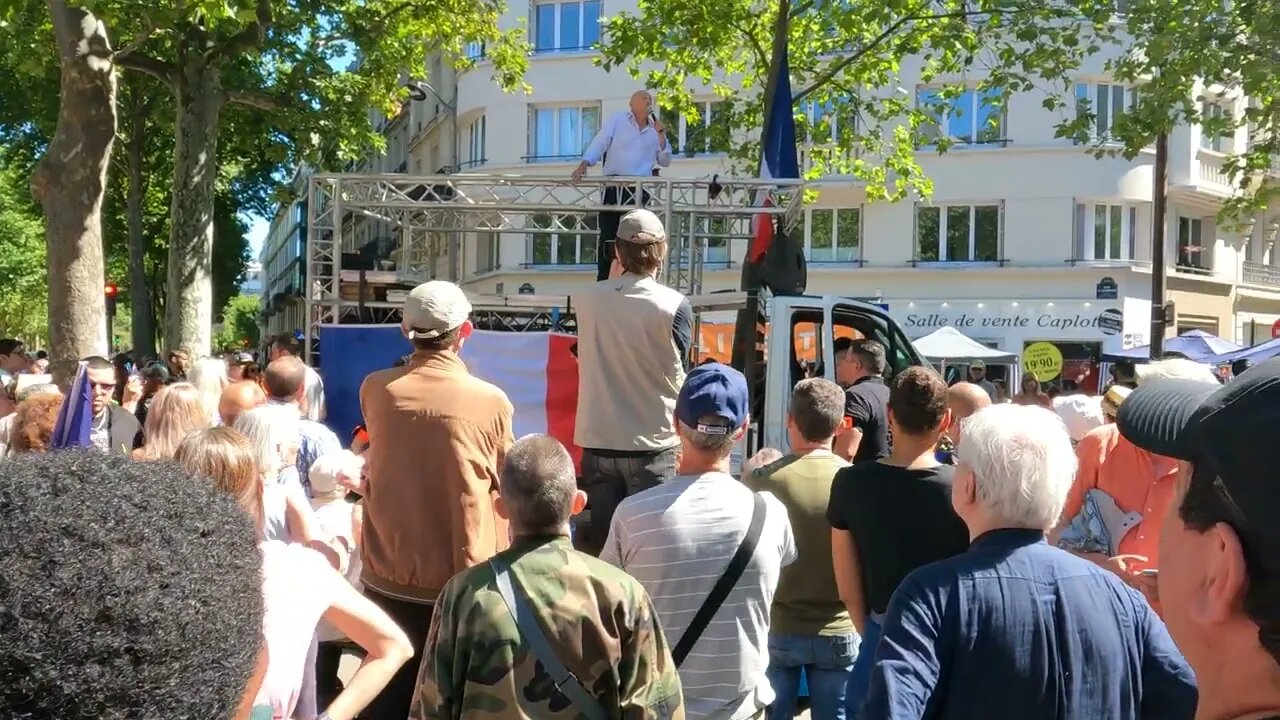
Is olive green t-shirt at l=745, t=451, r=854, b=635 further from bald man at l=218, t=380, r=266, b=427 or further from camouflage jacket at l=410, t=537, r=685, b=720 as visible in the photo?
bald man at l=218, t=380, r=266, b=427

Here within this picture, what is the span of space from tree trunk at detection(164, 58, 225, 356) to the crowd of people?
1105 cm

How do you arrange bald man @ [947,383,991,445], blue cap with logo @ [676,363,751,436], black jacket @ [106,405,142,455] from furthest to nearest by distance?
black jacket @ [106,405,142,455]
bald man @ [947,383,991,445]
blue cap with logo @ [676,363,751,436]

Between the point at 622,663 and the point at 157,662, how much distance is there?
6.45 ft

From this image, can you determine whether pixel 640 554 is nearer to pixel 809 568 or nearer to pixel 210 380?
pixel 809 568

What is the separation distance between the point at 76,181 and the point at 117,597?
12.0 meters

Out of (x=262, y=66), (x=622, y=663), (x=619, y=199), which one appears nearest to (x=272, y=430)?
(x=622, y=663)

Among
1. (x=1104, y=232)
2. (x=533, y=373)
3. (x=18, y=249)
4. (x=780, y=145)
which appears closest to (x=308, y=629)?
(x=533, y=373)

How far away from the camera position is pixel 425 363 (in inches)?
169

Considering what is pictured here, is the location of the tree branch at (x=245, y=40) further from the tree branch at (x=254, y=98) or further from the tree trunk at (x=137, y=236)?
the tree trunk at (x=137, y=236)

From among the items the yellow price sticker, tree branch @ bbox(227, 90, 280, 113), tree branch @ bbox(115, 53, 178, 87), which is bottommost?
the yellow price sticker

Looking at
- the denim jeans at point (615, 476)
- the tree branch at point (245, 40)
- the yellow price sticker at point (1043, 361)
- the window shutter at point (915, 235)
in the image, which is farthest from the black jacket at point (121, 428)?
the window shutter at point (915, 235)

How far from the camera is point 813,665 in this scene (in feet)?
15.5

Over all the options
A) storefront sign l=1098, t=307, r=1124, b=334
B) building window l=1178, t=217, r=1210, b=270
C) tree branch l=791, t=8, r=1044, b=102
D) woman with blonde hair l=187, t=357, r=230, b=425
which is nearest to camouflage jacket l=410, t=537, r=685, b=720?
woman with blonde hair l=187, t=357, r=230, b=425

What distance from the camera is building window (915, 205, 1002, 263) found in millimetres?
33719
